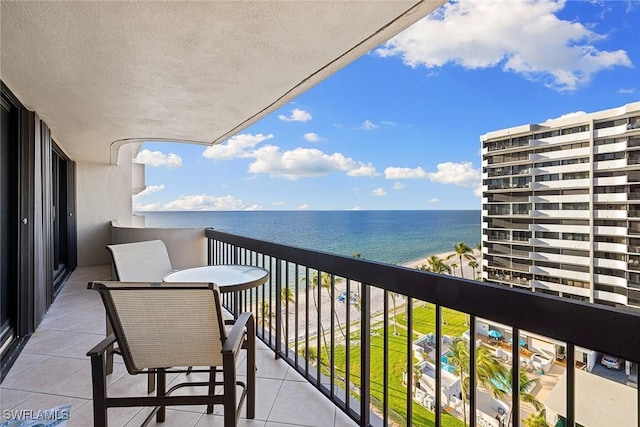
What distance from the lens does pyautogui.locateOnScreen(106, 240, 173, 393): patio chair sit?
217 cm

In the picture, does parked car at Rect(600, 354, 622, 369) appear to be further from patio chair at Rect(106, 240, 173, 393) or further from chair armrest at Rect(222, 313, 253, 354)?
patio chair at Rect(106, 240, 173, 393)

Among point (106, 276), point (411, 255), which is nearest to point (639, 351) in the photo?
point (106, 276)

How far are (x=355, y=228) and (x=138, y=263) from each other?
2939 centimetres

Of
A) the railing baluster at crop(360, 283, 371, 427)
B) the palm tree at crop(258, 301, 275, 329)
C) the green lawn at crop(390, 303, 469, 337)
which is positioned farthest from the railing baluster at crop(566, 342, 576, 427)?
the palm tree at crop(258, 301, 275, 329)

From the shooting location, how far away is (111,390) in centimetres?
212

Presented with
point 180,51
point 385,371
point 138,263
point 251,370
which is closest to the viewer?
point 385,371

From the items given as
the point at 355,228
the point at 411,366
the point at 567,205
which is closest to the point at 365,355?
the point at 411,366

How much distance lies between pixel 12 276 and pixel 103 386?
2359mm

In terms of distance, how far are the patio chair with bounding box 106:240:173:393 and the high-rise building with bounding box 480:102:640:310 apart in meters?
2.79

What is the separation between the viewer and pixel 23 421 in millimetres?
1779

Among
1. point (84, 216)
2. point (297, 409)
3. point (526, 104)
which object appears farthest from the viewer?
point (526, 104)

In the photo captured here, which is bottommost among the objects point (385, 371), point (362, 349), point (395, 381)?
point (395, 381)

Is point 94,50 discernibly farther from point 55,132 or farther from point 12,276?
point 55,132

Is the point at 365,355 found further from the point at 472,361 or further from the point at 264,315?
the point at 264,315
